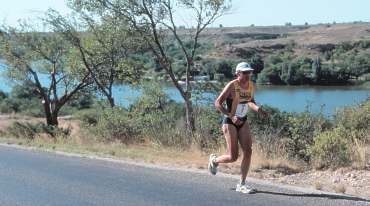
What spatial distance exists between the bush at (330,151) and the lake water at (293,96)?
2.21 metres

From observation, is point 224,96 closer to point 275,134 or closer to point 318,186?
point 318,186

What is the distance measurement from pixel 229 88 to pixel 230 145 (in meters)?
0.80

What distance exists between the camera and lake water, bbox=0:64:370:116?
61.5 feet

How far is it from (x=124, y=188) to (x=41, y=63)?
2808cm

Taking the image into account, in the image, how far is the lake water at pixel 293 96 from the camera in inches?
738

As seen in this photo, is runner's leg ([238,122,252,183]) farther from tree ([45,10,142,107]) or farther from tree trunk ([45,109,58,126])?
tree trunk ([45,109,58,126])

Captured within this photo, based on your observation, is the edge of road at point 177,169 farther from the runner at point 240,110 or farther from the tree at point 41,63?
the tree at point 41,63

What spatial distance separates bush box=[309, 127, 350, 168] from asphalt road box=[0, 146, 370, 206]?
181 centimetres

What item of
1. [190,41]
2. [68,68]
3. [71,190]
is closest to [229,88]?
[71,190]

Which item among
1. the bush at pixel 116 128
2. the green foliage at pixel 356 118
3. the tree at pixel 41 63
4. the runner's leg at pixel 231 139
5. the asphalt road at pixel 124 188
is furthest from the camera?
the tree at pixel 41 63

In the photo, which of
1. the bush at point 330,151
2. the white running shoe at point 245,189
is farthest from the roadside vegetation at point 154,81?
the white running shoe at point 245,189

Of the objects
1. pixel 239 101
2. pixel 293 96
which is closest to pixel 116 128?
pixel 239 101

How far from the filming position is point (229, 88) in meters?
8.39

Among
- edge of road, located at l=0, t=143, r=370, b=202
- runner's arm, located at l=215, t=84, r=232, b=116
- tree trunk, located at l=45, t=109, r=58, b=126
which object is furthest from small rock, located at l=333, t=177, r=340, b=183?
tree trunk, located at l=45, t=109, r=58, b=126
